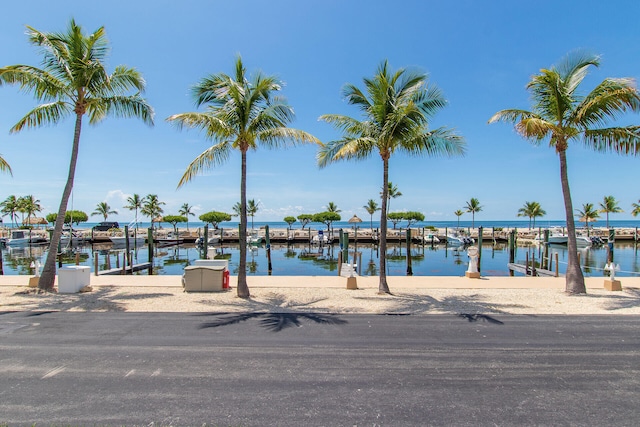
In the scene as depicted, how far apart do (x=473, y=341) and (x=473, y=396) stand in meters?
2.56

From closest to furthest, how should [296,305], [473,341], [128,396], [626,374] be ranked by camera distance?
1. [128,396]
2. [626,374]
3. [473,341]
4. [296,305]

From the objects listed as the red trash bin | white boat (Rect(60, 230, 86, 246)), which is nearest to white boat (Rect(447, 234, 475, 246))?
the red trash bin

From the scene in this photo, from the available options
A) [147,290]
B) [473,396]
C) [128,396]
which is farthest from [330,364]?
[147,290]

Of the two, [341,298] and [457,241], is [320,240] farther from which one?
[341,298]

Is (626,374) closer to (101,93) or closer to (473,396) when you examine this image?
(473,396)

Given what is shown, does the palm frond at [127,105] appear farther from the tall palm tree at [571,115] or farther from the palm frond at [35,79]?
the tall palm tree at [571,115]

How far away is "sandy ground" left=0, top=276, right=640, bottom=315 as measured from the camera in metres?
10.0

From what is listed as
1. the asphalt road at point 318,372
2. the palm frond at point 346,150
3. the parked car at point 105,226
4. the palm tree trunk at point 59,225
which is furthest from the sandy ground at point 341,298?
the parked car at point 105,226

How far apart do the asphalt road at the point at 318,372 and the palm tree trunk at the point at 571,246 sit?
3519mm

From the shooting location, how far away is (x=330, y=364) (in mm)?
5879

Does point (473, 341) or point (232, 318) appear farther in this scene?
point (232, 318)

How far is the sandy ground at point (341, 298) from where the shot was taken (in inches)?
394

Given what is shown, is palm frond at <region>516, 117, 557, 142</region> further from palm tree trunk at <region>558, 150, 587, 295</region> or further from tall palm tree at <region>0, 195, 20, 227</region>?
tall palm tree at <region>0, 195, 20, 227</region>

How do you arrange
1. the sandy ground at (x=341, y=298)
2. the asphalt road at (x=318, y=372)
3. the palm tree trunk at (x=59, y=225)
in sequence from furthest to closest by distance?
the palm tree trunk at (x=59, y=225)
the sandy ground at (x=341, y=298)
the asphalt road at (x=318, y=372)
